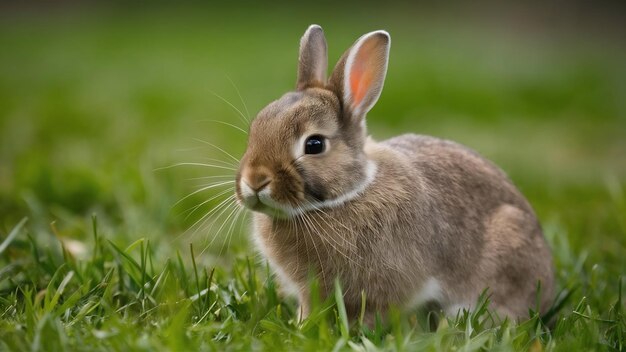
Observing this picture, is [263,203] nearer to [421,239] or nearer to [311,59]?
[421,239]

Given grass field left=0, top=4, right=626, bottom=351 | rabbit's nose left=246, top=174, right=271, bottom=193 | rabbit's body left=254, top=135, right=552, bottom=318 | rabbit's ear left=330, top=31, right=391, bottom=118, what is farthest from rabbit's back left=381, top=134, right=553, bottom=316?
rabbit's nose left=246, top=174, right=271, bottom=193

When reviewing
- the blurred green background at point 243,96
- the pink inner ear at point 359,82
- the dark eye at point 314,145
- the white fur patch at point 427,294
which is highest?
the pink inner ear at point 359,82

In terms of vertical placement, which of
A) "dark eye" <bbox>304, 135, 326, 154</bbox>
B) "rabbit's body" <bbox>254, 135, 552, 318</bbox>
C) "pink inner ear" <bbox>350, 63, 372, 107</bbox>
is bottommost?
"rabbit's body" <bbox>254, 135, 552, 318</bbox>

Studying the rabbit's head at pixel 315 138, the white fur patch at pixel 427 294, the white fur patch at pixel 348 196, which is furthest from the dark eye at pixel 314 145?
the white fur patch at pixel 427 294

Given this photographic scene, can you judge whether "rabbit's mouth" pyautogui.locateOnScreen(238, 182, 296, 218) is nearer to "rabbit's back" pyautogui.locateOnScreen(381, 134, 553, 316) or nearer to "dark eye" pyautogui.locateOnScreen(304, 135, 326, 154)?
"dark eye" pyautogui.locateOnScreen(304, 135, 326, 154)

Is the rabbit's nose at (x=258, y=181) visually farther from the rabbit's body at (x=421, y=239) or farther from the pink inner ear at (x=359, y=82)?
the pink inner ear at (x=359, y=82)

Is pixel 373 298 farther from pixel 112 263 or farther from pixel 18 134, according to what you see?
pixel 18 134

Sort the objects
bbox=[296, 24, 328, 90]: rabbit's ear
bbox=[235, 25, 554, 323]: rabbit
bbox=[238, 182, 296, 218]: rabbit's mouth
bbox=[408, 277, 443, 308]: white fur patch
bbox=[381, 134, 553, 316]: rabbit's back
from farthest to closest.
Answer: bbox=[296, 24, 328, 90]: rabbit's ear, bbox=[381, 134, 553, 316]: rabbit's back, bbox=[408, 277, 443, 308]: white fur patch, bbox=[235, 25, 554, 323]: rabbit, bbox=[238, 182, 296, 218]: rabbit's mouth

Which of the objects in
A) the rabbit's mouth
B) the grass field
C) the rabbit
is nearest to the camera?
the grass field
